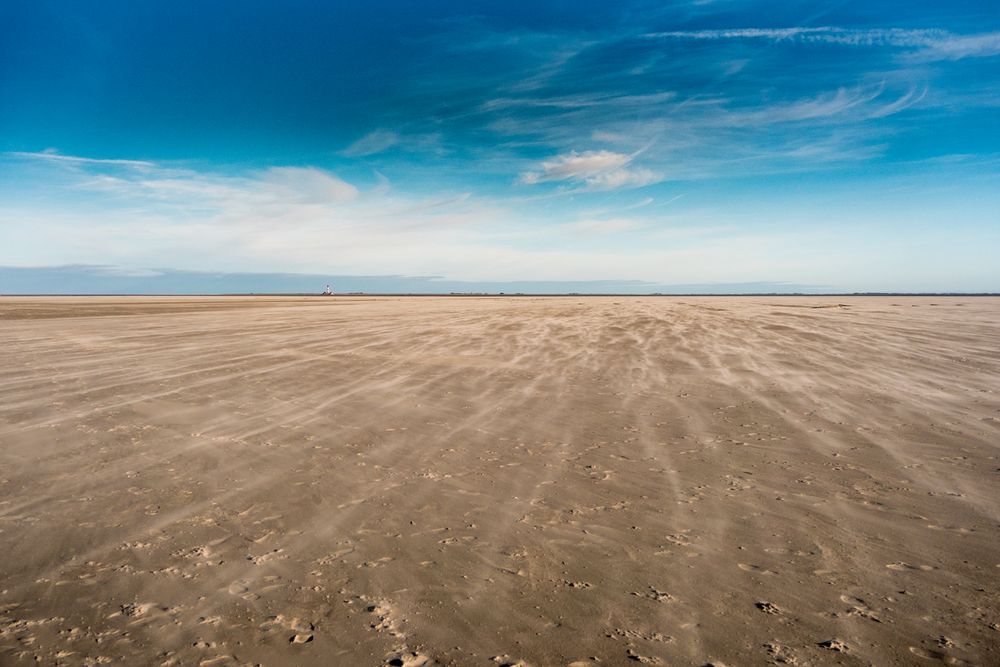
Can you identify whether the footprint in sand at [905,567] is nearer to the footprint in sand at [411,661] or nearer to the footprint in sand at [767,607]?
the footprint in sand at [767,607]

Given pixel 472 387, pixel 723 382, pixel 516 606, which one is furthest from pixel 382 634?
pixel 723 382

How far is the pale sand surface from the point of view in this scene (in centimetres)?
301

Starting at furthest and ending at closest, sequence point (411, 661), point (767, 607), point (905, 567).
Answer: point (905, 567), point (767, 607), point (411, 661)

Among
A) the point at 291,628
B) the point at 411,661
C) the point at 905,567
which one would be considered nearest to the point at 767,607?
the point at 905,567

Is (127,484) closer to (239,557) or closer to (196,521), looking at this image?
(196,521)

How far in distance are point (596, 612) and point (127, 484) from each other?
4.64 meters

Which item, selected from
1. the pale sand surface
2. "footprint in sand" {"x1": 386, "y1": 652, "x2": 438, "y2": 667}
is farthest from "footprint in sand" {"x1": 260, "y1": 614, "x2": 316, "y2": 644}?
"footprint in sand" {"x1": 386, "y1": 652, "x2": 438, "y2": 667}

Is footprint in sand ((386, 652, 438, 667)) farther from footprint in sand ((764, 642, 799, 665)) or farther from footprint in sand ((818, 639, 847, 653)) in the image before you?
footprint in sand ((818, 639, 847, 653))

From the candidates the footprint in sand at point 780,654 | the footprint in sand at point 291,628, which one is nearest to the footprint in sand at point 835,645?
the footprint in sand at point 780,654

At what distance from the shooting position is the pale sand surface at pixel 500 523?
301 cm

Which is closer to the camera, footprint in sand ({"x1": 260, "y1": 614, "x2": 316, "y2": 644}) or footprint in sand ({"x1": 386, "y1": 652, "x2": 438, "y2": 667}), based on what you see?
footprint in sand ({"x1": 386, "y1": 652, "x2": 438, "y2": 667})

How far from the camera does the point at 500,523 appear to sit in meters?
4.39

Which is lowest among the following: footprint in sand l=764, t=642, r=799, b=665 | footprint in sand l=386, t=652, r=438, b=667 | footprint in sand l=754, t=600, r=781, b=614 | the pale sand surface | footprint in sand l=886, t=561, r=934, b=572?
the pale sand surface

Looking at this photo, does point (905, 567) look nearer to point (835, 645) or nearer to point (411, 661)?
point (835, 645)
